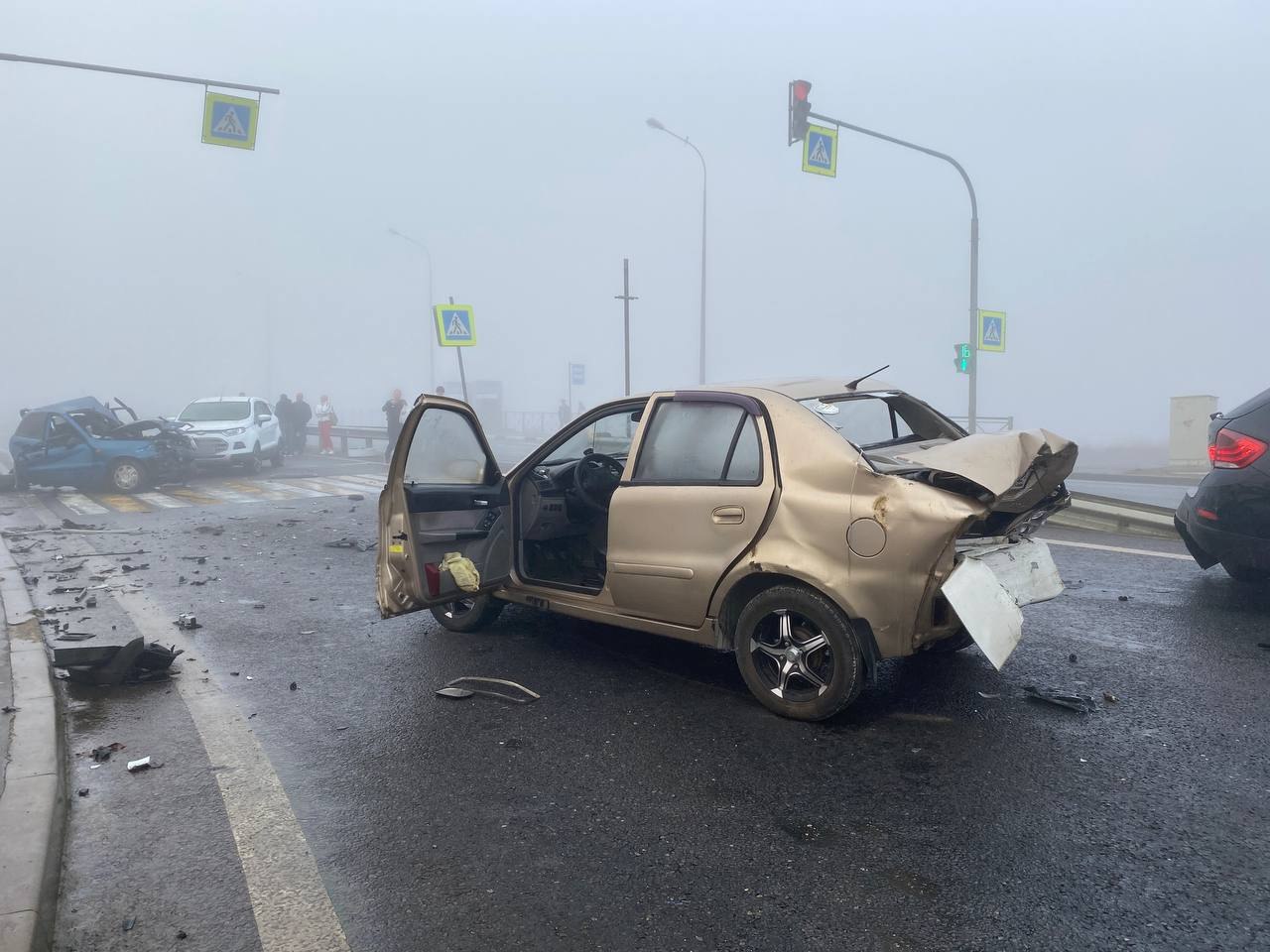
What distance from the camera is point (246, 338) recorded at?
113m

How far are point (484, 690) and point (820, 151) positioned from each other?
46.8 ft

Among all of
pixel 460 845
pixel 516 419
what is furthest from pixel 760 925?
pixel 516 419

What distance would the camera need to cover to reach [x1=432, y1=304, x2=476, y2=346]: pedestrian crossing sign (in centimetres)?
2019

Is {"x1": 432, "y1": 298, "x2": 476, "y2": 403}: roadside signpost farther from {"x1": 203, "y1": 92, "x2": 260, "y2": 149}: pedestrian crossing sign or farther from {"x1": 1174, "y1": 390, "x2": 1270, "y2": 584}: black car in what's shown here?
{"x1": 1174, "y1": 390, "x2": 1270, "y2": 584}: black car

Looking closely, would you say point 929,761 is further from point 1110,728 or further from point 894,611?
point 1110,728

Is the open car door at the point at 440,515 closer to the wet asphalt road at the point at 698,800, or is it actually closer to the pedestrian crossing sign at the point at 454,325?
the wet asphalt road at the point at 698,800

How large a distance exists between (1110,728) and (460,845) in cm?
293

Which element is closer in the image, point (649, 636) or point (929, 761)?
point (929, 761)

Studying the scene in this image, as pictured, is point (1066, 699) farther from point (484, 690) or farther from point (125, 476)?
point (125, 476)

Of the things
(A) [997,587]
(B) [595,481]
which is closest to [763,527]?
(A) [997,587]

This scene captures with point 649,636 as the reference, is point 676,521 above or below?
above

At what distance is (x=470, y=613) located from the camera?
6.04m

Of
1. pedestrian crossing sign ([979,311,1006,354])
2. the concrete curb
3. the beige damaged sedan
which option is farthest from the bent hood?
pedestrian crossing sign ([979,311,1006,354])

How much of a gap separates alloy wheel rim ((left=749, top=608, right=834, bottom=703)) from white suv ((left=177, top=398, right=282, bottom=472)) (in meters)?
16.8
